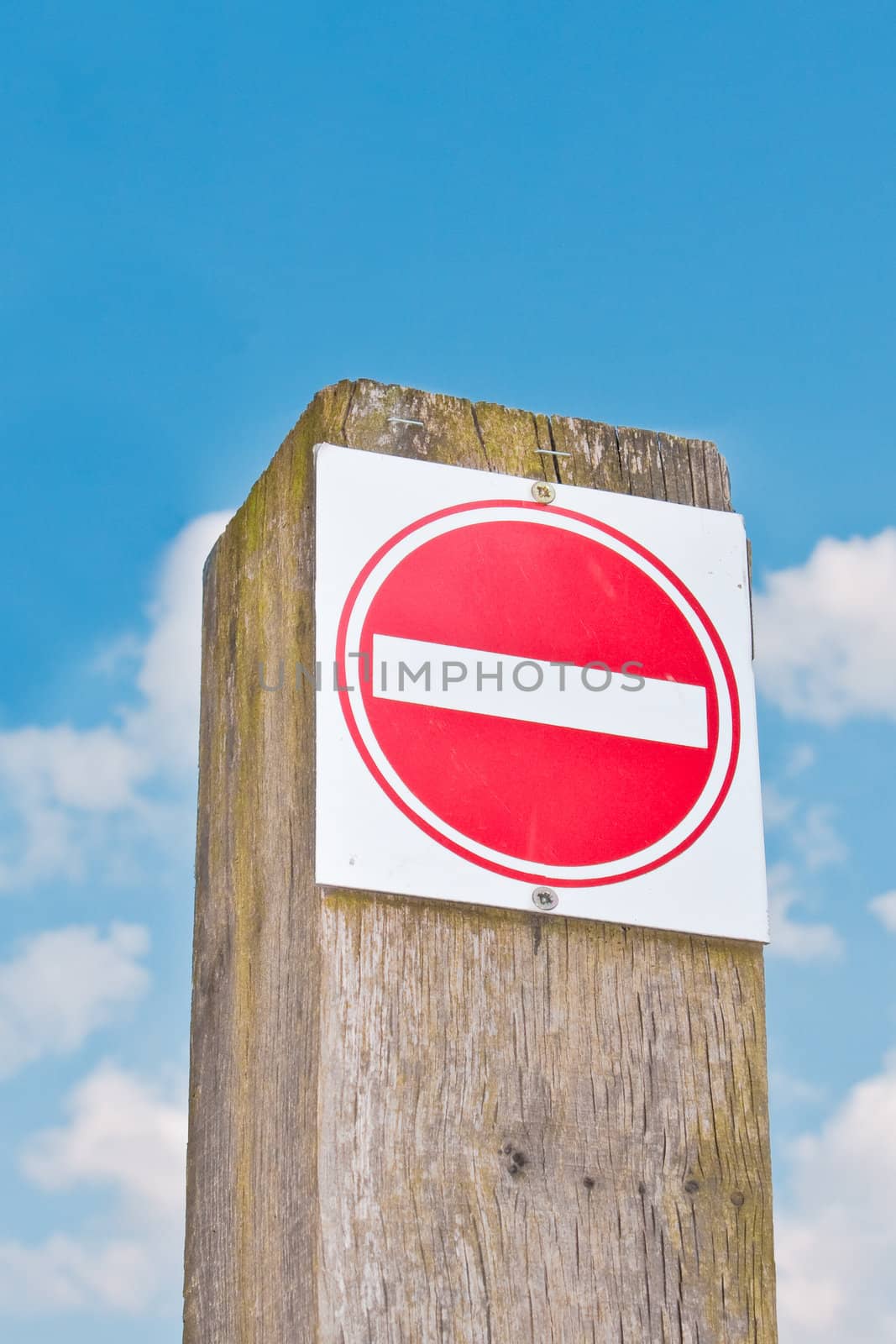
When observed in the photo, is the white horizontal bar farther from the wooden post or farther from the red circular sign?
the wooden post

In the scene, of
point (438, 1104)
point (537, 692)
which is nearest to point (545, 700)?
point (537, 692)

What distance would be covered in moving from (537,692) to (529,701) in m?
0.02

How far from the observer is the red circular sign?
2.27 meters

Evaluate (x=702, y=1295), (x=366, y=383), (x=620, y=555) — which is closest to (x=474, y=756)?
(x=620, y=555)

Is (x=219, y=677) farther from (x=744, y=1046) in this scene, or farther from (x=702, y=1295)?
(x=702, y=1295)

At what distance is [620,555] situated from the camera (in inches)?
99.8

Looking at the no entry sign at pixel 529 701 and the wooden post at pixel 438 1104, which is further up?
the no entry sign at pixel 529 701

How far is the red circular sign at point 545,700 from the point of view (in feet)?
7.45

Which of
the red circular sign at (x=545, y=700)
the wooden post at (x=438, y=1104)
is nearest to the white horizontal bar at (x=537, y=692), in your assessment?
the red circular sign at (x=545, y=700)

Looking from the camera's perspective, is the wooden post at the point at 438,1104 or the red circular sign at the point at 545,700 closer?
the wooden post at the point at 438,1104

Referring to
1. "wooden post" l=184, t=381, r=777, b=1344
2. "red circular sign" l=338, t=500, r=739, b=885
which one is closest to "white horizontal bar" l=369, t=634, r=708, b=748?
"red circular sign" l=338, t=500, r=739, b=885

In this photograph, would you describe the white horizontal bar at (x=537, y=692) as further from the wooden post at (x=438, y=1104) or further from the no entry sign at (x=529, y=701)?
the wooden post at (x=438, y=1104)

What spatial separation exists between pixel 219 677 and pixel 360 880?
66cm

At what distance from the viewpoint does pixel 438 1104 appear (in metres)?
2.10
